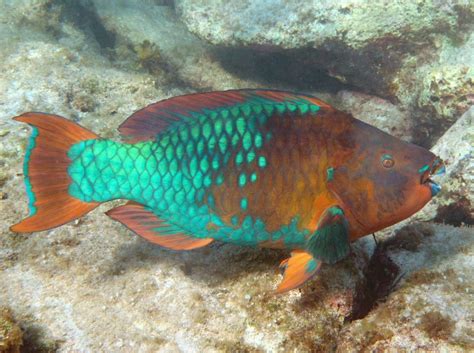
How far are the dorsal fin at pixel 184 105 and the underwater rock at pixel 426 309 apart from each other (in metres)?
1.33

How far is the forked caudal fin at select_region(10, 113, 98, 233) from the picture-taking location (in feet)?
7.46

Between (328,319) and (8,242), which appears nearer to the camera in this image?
(328,319)


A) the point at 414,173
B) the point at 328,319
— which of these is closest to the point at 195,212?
the point at 328,319

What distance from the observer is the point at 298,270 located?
7.03 feet

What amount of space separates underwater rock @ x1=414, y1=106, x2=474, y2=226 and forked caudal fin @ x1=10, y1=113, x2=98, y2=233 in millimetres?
3421

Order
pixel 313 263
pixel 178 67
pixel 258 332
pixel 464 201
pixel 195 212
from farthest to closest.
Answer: pixel 178 67 → pixel 464 201 → pixel 258 332 → pixel 195 212 → pixel 313 263

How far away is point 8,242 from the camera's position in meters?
2.88

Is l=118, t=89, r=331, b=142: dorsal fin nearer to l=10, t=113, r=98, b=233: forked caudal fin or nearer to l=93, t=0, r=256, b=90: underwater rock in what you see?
l=10, t=113, r=98, b=233: forked caudal fin

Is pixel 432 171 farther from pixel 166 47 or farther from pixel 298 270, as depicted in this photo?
pixel 166 47

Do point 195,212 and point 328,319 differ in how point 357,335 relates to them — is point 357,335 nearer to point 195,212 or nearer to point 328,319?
point 328,319

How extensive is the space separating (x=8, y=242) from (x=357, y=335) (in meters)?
2.62

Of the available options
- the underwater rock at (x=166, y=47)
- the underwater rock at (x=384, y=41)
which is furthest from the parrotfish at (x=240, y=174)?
the underwater rock at (x=166, y=47)

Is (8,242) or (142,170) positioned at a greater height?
(142,170)

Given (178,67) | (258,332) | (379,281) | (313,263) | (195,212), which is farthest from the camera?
(178,67)
